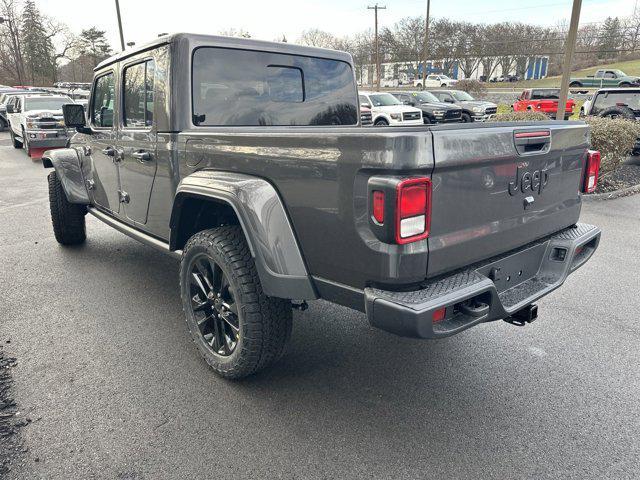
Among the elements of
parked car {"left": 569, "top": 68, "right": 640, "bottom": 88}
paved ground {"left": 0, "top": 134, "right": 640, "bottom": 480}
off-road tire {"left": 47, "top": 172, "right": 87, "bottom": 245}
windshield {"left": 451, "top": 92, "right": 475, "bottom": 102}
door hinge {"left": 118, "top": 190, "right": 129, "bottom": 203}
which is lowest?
paved ground {"left": 0, "top": 134, "right": 640, "bottom": 480}

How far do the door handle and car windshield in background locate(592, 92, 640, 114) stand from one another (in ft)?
49.4

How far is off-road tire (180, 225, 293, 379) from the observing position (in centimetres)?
262

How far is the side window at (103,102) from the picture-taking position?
4.23 metres

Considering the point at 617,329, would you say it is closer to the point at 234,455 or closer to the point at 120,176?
the point at 234,455

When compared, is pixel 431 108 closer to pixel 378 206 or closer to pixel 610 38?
pixel 378 206

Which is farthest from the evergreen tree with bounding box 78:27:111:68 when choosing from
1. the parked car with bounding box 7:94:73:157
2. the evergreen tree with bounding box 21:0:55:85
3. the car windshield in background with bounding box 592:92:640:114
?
the car windshield in background with bounding box 592:92:640:114

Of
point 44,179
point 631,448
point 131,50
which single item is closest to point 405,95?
point 44,179

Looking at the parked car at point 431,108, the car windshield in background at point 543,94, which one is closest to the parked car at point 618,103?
the parked car at point 431,108

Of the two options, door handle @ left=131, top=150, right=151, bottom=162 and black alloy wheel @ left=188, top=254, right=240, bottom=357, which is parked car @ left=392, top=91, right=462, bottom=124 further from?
black alloy wheel @ left=188, top=254, right=240, bottom=357

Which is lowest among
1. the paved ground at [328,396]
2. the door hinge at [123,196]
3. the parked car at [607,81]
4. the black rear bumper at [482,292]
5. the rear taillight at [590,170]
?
the paved ground at [328,396]

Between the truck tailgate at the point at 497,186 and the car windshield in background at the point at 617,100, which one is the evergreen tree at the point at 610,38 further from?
the truck tailgate at the point at 497,186

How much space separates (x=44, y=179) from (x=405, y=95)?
55.8ft

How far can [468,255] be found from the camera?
2326mm

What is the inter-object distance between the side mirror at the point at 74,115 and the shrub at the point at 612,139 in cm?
779
